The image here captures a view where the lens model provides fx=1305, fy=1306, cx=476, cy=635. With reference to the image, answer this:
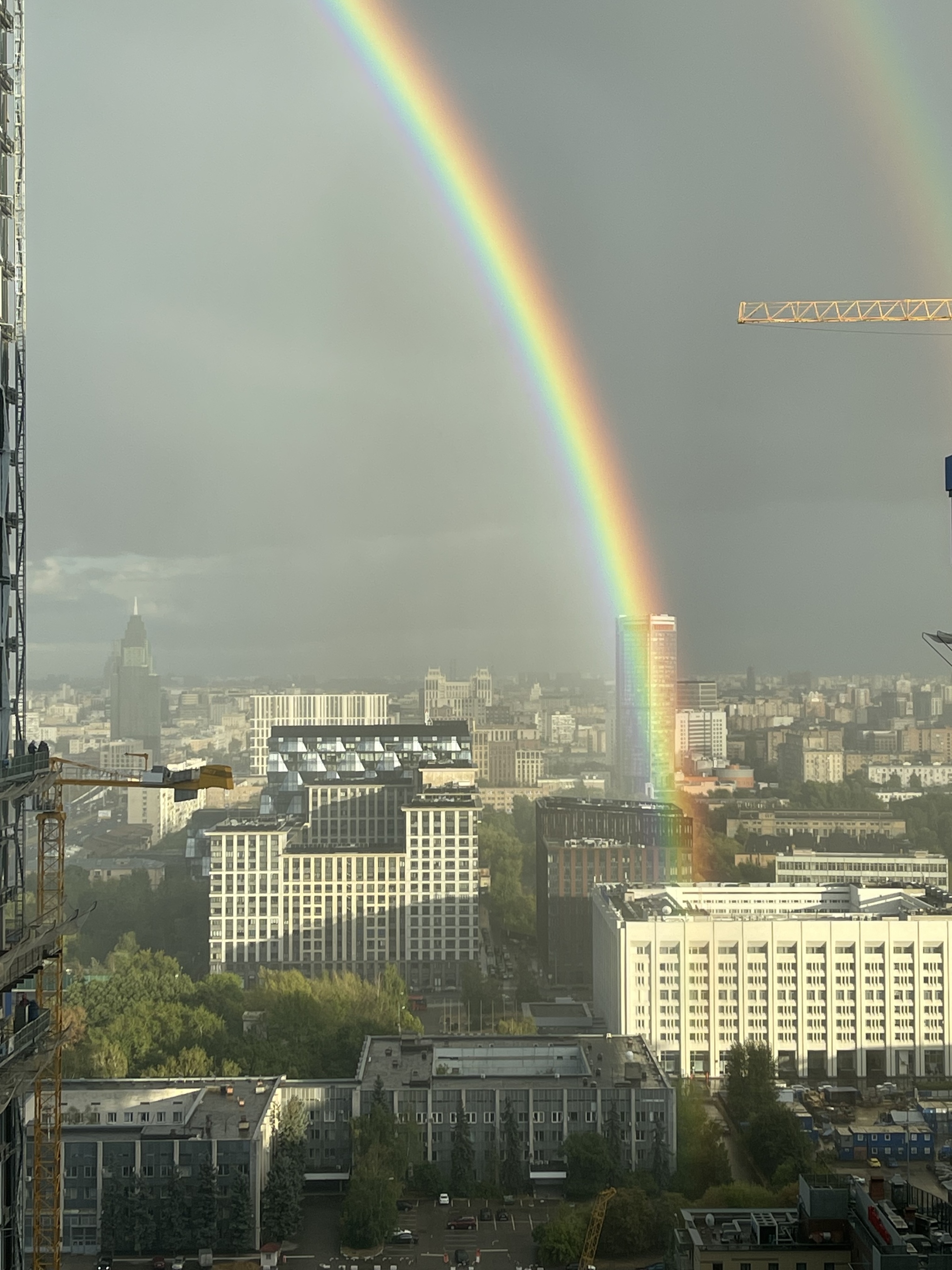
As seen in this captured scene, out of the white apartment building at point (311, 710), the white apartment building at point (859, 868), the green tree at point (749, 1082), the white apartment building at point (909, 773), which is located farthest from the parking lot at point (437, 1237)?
the white apartment building at point (311, 710)

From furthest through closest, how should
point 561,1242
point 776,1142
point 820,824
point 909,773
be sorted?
point 909,773
point 820,824
point 776,1142
point 561,1242

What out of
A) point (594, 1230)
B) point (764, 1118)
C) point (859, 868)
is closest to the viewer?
point (594, 1230)

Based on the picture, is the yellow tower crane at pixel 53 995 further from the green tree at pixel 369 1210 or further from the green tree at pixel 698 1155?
the green tree at pixel 698 1155

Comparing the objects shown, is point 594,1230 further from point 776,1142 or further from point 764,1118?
point 764,1118

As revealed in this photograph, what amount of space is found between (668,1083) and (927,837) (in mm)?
16443

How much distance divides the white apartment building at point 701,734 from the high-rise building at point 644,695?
26 cm

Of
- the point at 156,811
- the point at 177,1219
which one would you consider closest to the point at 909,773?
the point at 156,811

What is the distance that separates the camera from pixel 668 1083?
9.74 meters

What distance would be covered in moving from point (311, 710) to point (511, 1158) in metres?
30.5

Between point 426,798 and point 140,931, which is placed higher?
point 426,798

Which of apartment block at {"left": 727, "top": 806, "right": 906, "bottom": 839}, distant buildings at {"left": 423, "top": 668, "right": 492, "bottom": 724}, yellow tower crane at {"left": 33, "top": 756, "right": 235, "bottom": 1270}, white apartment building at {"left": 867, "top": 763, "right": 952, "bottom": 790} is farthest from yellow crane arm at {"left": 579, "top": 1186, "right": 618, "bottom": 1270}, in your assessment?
→ distant buildings at {"left": 423, "top": 668, "right": 492, "bottom": 724}

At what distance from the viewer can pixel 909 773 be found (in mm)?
33656

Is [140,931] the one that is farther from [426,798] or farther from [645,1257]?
[645,1257]

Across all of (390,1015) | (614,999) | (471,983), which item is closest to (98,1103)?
(390,1015)
